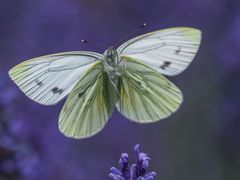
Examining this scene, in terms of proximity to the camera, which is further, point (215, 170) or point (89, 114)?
point (215, 170)

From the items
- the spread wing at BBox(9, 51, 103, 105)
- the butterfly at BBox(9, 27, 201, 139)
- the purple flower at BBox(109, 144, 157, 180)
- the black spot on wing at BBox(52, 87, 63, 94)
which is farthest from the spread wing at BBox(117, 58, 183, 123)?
the purple flower at BBox(109, 144, 157, 180)

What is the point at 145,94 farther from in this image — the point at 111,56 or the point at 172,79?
the point at 172,79

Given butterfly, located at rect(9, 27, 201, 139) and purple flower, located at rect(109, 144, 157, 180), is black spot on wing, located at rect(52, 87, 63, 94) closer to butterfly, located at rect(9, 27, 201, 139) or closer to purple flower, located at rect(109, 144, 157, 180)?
butterfly, located at rect(9, 27, 201, 139)

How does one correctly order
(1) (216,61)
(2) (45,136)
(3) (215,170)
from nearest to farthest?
(2) (45,136) → (3) (215,170) → (1) (216,61)

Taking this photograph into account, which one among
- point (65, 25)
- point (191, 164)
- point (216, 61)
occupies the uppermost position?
point (65, 25)

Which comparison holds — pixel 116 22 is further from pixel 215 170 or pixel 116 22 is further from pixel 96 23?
pixel 215 170

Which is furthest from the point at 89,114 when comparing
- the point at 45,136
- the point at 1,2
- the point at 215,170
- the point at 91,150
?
the point at 1,2

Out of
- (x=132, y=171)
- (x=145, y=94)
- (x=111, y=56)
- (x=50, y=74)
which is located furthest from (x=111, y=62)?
(x=132, y=171)

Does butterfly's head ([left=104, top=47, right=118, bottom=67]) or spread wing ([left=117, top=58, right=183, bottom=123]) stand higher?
butterfly's head ([left=104, top=47, right=118, bottom=67])
